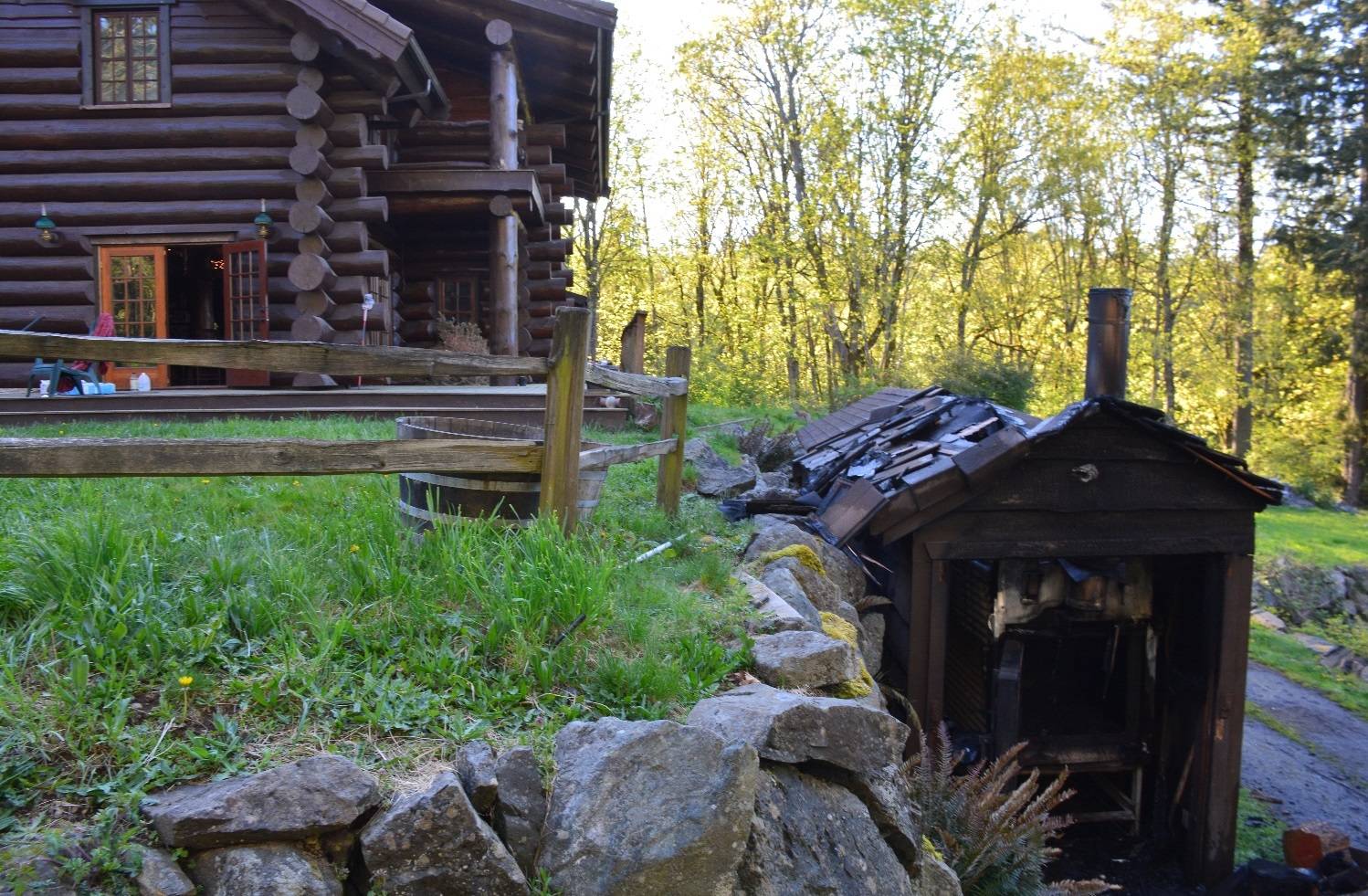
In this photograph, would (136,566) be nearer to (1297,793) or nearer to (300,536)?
(300,536)

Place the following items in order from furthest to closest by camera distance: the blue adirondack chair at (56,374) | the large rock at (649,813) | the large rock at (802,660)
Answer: the blue adirondack chair at (56,374) < the large rock at (802,660) < the large rock at (649,813)

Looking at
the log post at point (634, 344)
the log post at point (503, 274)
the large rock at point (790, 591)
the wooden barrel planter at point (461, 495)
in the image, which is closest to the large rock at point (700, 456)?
the log post at point (634, 344)

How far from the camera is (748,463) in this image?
36.1 feet

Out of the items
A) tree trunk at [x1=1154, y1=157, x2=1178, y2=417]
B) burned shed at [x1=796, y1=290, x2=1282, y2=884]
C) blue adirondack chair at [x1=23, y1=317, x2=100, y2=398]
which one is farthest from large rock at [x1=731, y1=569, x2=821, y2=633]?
tree trunk at [x1=1154, y1=157, x2=1178, y2=417]

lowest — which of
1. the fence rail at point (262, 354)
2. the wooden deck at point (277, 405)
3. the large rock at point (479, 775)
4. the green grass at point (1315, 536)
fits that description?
the green grass at point (1315, 536)

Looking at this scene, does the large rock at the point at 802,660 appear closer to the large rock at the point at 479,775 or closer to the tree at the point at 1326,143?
the large rock at the point at 479,775

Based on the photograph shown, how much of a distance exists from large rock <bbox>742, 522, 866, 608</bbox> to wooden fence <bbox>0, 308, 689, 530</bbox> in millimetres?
1651

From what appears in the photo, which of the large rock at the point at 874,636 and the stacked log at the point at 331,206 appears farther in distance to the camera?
the stacked log at the point at 331,206

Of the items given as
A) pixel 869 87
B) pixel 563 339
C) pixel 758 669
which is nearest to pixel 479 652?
pixel 758 669

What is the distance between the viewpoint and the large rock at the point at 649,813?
278cm

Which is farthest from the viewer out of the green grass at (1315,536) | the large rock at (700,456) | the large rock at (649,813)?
the green grass at (1315,536)

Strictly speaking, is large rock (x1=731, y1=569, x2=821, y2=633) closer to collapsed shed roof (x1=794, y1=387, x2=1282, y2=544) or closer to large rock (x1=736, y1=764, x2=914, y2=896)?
large rock (x1=736, y1=764, x2=914, y2=896)

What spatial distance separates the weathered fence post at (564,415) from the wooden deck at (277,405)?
5490 millimetres

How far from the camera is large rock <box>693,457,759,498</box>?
9.19 metres
